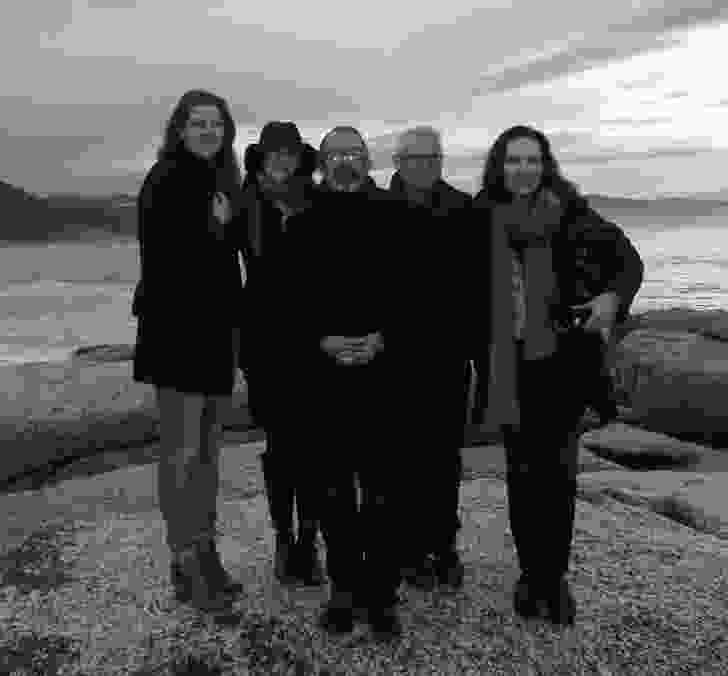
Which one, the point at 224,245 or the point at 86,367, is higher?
the point at 224,245

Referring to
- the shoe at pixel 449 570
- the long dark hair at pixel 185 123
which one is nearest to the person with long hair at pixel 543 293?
the shoe at pixel 449 570

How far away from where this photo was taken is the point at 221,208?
420 centimetres

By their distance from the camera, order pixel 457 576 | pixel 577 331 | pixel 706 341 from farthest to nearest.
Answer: pixel 706 341 → pixel 457 576 → pixel 577 331

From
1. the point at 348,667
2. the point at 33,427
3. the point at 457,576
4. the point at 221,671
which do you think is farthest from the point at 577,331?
the point at 33,427

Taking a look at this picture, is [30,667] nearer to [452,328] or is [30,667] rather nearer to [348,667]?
[348,667]

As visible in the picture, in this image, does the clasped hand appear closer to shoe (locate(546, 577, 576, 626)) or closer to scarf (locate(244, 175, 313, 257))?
scarf (locate(244, 175, 313, 257))

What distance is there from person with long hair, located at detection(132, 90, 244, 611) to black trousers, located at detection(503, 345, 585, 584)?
1591 millimetres

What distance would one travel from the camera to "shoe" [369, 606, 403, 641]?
4215mm

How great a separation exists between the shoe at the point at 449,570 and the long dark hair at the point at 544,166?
216 cm

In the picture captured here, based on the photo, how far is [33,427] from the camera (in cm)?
934

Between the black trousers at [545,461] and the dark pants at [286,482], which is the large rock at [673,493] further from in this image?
the dark pants at [286,482]

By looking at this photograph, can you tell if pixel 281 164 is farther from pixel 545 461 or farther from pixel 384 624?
pixel 384 624

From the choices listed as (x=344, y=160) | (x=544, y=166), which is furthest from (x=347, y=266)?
(x=544, y=166)

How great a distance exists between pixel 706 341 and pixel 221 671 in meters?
11.4
